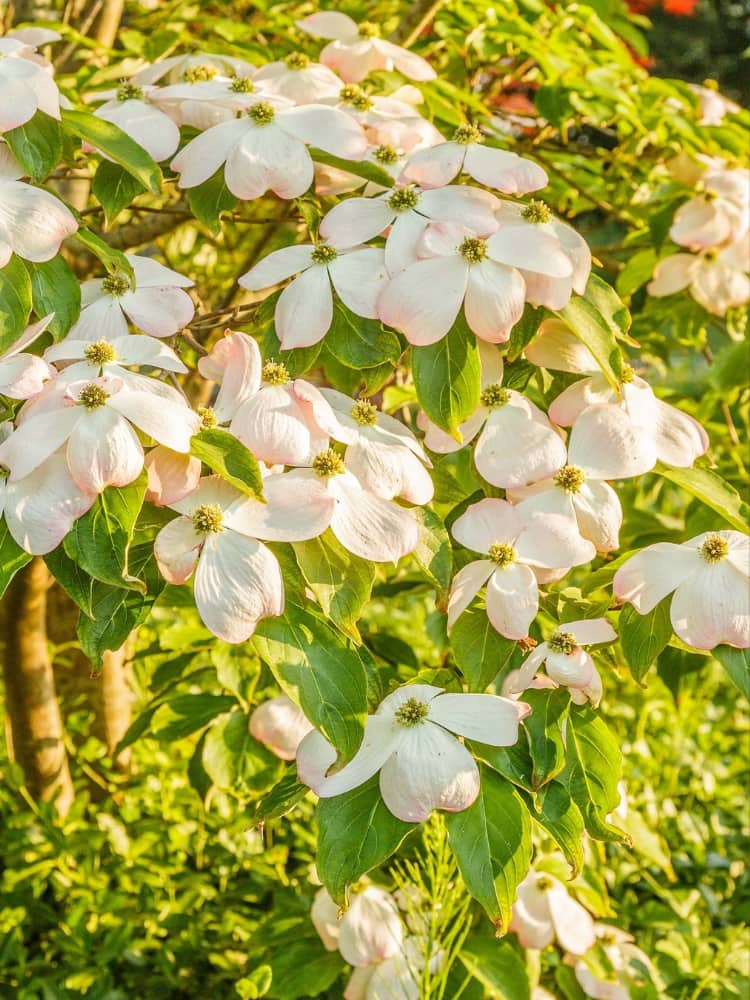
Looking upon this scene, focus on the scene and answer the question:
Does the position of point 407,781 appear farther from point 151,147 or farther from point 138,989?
point 138,989

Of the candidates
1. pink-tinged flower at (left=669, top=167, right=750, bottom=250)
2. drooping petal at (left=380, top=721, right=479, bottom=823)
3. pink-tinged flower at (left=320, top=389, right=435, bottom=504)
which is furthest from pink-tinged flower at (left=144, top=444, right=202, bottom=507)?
pink-tinged flower at (left=669, top=167, right=750, bottom=250)

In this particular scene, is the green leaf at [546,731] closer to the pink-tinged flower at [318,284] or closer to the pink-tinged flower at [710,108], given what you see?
the pink-tinged flower at [318,284]

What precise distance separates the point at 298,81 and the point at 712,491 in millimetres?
541

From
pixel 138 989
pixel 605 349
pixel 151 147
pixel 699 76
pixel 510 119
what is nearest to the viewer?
pixel 605 349

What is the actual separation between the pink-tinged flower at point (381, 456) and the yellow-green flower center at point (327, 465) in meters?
0.03

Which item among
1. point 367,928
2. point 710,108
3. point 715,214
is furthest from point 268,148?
point 710,108

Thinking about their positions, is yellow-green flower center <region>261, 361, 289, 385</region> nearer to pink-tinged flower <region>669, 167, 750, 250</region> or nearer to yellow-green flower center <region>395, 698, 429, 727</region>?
yellow-green flower center <region>395, 698, 429, 727</region>

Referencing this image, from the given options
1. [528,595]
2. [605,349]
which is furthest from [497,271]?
[528,595]

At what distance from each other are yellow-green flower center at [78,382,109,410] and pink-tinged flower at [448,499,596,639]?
272 millimetres

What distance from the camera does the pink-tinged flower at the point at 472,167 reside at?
85 cm

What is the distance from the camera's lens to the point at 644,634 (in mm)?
750

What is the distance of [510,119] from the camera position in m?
1.60

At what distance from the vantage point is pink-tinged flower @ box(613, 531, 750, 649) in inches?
28.3

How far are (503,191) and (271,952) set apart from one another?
2.97ft
